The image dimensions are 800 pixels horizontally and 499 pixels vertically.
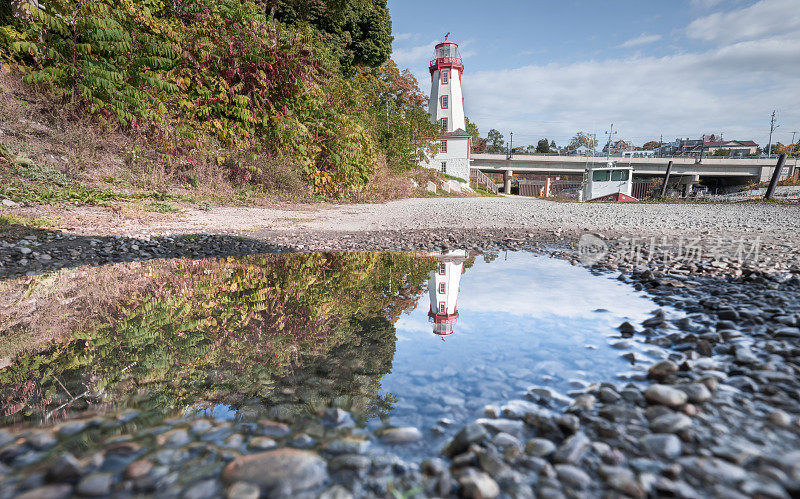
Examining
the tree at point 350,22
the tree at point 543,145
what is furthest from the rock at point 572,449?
the tree at point 543,145

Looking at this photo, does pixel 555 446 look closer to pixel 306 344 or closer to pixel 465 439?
pixel 465 439

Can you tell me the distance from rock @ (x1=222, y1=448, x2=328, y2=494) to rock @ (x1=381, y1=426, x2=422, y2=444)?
262mm

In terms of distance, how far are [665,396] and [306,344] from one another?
73.0 inches

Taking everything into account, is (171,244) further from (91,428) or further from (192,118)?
(192,118)

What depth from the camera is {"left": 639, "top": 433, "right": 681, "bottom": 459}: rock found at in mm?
1254

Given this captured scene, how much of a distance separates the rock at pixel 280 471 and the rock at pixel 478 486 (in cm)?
43

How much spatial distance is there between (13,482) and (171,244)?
4500 mm

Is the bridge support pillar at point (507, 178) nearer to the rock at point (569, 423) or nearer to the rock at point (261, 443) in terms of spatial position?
the rock at point (569, 423)

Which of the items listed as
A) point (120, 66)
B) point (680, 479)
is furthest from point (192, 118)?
point (680, 479)

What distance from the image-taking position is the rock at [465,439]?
1347 mm

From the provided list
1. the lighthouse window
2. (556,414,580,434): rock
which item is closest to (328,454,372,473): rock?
(556,414,580,434): rock

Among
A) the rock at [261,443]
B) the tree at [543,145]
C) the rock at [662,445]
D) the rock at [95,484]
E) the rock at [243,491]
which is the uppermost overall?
the tree at [543,145]

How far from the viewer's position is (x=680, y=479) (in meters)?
1.13

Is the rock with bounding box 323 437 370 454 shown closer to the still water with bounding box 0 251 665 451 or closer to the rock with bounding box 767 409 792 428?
the still water with bounding box 0 251 665 451
